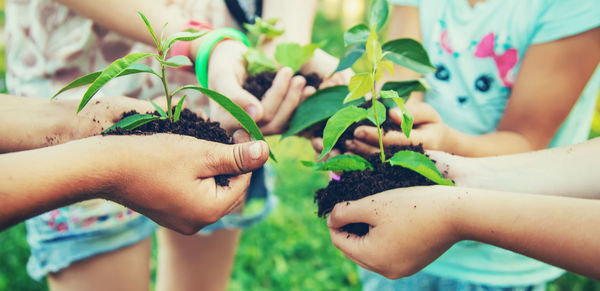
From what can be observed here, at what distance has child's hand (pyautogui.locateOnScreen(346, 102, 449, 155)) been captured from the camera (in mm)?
992

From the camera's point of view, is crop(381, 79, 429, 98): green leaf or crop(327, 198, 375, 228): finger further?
crop(381, 79, 429, 98): green leaf

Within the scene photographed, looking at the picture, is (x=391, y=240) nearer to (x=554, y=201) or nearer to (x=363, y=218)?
(x=363, y=218)

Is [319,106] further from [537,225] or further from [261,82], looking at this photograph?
[537,225]

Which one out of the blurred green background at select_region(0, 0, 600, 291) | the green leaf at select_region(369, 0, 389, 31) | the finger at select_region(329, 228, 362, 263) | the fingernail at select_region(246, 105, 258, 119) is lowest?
the blurred green background at select_region(0, 0, 600, 291)

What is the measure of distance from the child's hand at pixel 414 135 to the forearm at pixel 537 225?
249 mm

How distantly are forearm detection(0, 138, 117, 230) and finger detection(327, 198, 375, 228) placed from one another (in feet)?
1.43

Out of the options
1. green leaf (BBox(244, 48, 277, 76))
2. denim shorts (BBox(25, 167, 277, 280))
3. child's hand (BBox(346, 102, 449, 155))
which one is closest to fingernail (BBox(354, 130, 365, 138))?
child's hand (BBox(346, 102, 449, 155))

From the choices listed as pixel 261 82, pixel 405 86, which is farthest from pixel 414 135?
pixel 261 82

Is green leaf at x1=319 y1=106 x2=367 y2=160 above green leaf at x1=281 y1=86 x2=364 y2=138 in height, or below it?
above

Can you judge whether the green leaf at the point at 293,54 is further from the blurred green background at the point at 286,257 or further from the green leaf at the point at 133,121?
the blurred green background at the point at 286,257

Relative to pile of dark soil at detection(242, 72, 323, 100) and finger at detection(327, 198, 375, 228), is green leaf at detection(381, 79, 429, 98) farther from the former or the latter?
finger at detection(327, 198, 375, 228)

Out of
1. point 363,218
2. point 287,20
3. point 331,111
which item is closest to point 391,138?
point 331,111

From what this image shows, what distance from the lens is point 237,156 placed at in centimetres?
79

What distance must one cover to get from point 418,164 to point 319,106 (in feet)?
1.09
